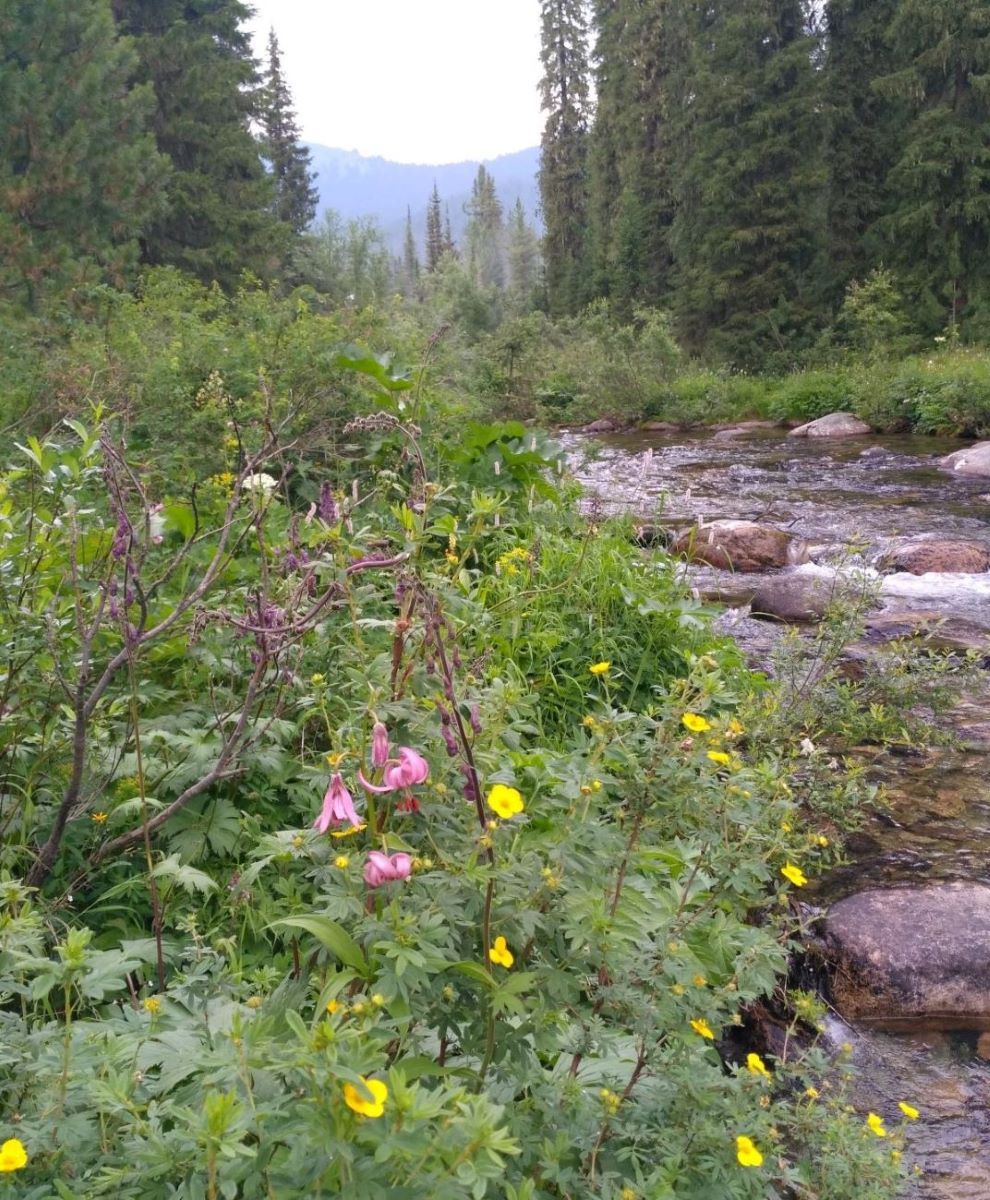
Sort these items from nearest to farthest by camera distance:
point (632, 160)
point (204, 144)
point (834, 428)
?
point (834, 428), point (204, 144), point (632, 160)

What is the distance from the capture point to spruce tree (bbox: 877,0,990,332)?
20766 millimetres

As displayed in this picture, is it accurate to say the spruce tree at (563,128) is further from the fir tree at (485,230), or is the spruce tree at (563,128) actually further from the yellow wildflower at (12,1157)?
the yellow wildflower at (12,1157)

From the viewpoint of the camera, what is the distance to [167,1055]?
4.29ft

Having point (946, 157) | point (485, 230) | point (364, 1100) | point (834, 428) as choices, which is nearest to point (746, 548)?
point (364, 1100)

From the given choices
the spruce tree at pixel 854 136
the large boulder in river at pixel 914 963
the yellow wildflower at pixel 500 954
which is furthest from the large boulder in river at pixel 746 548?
the spruce tree at pixel 854 136

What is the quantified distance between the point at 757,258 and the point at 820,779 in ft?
81.9

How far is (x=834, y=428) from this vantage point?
49.4 feet

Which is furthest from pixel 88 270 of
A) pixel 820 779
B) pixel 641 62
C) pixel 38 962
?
pixel 641 62

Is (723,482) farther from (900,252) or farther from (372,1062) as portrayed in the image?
(900,252)

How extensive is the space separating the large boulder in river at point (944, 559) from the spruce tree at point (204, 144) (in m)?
18.1

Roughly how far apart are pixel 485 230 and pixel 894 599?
84.8 m

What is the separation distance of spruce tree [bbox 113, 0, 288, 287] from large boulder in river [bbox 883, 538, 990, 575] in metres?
18.1

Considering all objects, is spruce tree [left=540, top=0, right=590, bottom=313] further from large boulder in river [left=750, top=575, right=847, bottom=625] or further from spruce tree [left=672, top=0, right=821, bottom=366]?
large boulder in river [left=750, top=575, right=847, bottom=625]

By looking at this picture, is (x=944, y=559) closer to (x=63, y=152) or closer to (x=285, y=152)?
(x=63, y=152)
